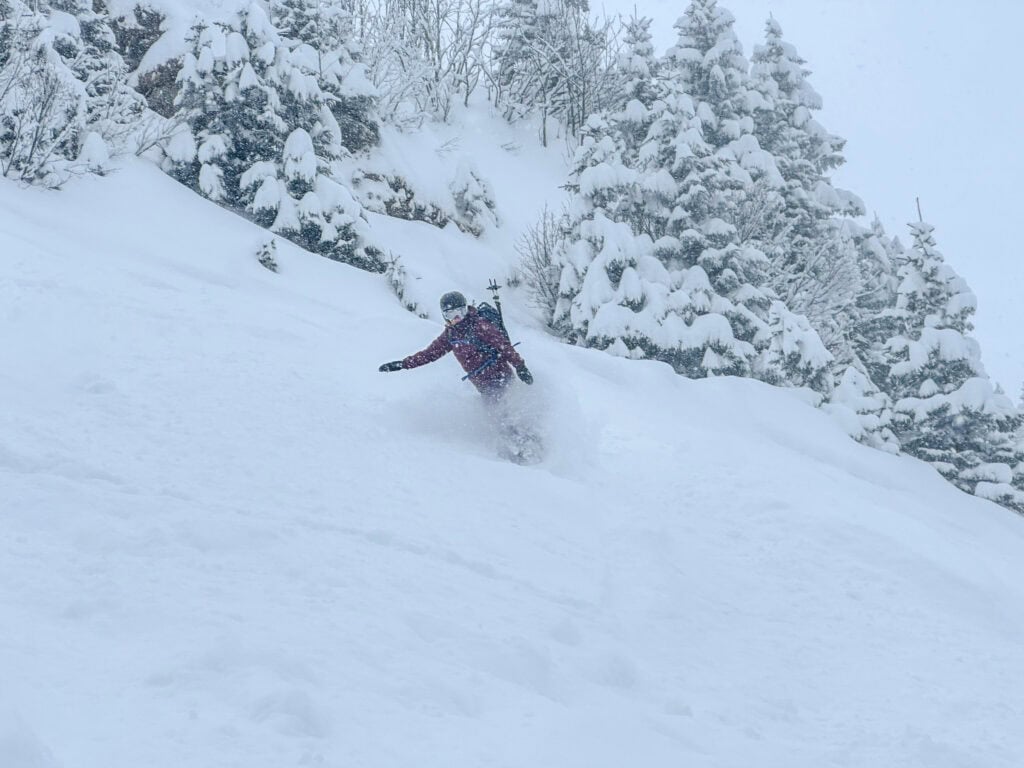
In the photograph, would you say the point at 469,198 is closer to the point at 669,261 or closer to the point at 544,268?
the point at 544,268

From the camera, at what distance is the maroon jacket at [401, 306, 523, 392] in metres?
8.20

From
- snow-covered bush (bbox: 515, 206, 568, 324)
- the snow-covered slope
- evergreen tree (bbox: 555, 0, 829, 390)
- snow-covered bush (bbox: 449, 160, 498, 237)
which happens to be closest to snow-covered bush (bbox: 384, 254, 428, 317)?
evergreen tree (bbox: 555, 0, 829, 390)

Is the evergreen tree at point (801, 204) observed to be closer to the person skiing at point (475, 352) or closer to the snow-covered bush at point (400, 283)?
the snow-covered bush at point (400, 283)

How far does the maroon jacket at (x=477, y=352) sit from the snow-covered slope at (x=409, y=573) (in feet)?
1.30

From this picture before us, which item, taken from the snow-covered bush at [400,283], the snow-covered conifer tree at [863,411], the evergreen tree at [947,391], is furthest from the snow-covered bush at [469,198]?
the evergreen tree at [947,391]

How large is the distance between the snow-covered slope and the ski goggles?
0.80 meters

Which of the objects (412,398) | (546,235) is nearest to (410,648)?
(412,398)

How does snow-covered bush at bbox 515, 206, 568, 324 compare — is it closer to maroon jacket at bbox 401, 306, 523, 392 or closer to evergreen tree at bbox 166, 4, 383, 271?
evergreen tree at bbox 166, 4, 383, 271

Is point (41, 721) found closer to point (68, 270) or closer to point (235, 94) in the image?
point (68, 270)

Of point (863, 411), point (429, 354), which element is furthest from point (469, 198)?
point (429, 354)

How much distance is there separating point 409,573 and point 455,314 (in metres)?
3.76

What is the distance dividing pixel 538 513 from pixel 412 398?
8.02 feet

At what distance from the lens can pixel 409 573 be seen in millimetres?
4809

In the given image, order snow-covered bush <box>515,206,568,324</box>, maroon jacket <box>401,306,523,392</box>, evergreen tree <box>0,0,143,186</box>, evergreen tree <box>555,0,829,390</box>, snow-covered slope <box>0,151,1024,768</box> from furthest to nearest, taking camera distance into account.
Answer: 1. snow-covered bush <box>515,206,568,324</box>
2. evergreen tree <box>555,0,829,390</box>
3. evergreen tree <box>0,0,143,186</box>
4. maroon jacket <box>401,306,523,392</box>
5. snow-covered slope <box>0,151,1024,768</box>
